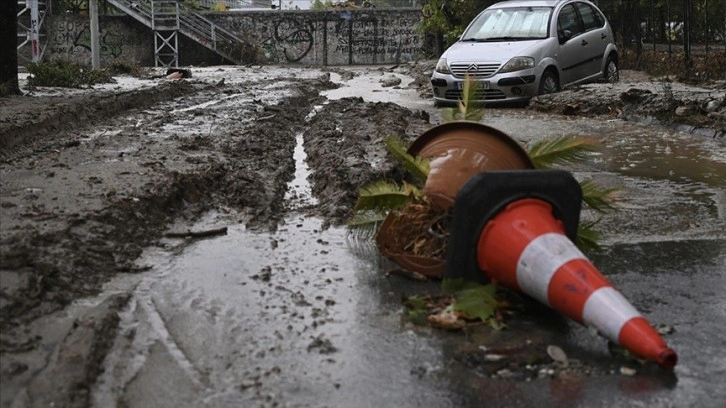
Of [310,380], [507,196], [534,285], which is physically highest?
[507,196]

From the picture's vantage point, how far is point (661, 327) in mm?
4504

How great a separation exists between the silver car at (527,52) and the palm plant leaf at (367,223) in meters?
8.83

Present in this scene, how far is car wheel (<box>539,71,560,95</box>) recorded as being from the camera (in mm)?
15461

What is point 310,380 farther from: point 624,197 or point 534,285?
point 624,197

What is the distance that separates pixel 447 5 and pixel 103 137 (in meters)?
18.5

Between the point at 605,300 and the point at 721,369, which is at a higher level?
the point at 605,300

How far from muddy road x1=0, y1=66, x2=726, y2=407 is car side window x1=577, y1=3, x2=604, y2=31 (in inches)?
277

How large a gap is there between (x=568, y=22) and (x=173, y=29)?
2851 cm

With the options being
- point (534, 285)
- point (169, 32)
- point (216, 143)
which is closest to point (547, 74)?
point (216, 143)

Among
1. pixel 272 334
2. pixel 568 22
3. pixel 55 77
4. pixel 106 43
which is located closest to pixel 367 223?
pixel 272 334

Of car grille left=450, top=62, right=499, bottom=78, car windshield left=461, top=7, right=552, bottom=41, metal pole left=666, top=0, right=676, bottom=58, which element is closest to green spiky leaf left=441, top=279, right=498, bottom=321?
car grille left=450, top=62, right=499, bottom=78

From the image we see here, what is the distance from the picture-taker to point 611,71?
58.3ft

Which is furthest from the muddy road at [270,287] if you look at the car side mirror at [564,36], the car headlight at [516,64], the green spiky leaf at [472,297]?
the car side mirror at [564,36]

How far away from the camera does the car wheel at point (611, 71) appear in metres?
17.6
